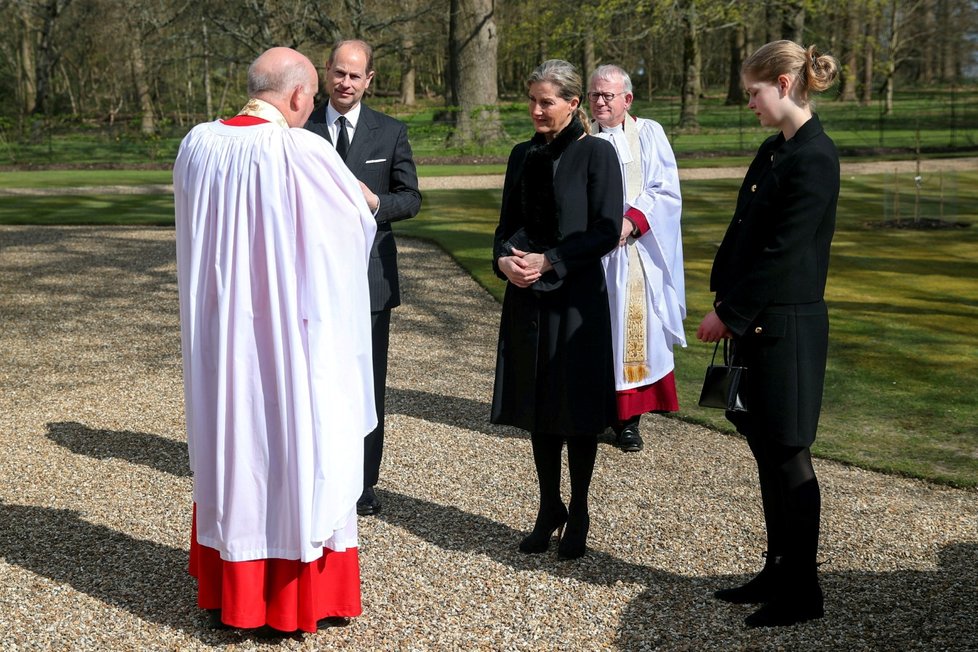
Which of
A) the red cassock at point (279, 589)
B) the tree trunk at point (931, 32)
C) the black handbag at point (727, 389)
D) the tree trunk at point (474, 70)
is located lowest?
the red cassock at point (279, 589)

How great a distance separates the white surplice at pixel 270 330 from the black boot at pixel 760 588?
1.50 meters

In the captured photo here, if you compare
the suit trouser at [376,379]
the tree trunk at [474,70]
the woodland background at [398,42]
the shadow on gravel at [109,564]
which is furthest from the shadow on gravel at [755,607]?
the tree trunk at [474,70]

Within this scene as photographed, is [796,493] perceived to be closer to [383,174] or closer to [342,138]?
[383,174]

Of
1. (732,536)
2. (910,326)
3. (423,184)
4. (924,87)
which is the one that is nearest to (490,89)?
(423,184)

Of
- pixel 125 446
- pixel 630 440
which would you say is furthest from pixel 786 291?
pixel 125 446

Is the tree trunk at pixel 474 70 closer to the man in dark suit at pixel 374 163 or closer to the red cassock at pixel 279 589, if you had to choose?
the man in dark suit at pixel 374 163

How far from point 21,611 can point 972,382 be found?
6315 millimetres

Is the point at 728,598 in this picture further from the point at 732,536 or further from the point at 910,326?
the point at 910,326

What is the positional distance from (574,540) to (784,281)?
4.98 feet

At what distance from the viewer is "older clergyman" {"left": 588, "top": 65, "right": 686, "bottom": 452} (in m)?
6.13

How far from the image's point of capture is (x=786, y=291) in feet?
11.7

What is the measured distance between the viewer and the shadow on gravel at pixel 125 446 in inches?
229

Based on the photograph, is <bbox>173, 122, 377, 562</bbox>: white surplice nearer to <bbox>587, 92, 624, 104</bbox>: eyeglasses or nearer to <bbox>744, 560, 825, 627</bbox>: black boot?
<bbox>744, 560, 825, 627</bbox>: black boot

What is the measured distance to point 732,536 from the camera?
4715mm
